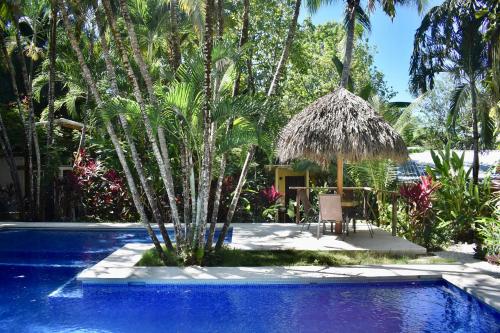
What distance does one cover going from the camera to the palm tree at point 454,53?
731 inches

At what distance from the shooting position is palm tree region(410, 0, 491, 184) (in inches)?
731

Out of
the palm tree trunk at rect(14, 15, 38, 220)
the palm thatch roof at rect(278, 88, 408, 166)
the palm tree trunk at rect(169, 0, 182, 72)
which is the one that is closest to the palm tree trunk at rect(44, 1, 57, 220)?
the palm tree trunk at rect(14, 15, 38, 220)

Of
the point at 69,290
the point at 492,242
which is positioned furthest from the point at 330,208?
the point at 69,290

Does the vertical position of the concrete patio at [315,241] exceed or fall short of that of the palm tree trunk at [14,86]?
it falls short

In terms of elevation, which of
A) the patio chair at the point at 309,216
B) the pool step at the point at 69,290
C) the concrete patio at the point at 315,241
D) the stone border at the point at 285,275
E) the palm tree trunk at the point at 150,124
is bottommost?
the pool step at the point at 69,290

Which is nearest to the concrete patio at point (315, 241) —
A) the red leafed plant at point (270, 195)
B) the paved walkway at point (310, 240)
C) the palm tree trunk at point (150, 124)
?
the paved walkway at point (310, 240)

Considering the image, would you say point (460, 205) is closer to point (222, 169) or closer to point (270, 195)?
point (222, 169)

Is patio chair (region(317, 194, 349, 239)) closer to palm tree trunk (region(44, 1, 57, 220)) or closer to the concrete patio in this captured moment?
the concrete patio

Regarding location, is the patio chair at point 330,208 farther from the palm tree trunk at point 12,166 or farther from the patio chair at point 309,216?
the palm tree trunk at point 12,166

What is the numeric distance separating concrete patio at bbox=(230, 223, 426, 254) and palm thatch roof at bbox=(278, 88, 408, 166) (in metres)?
1.69

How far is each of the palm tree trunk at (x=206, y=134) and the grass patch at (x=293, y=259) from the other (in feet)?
1.91

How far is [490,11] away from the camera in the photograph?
5.10 m

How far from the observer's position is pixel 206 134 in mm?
7812

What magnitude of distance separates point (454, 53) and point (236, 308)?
16.7 metres
